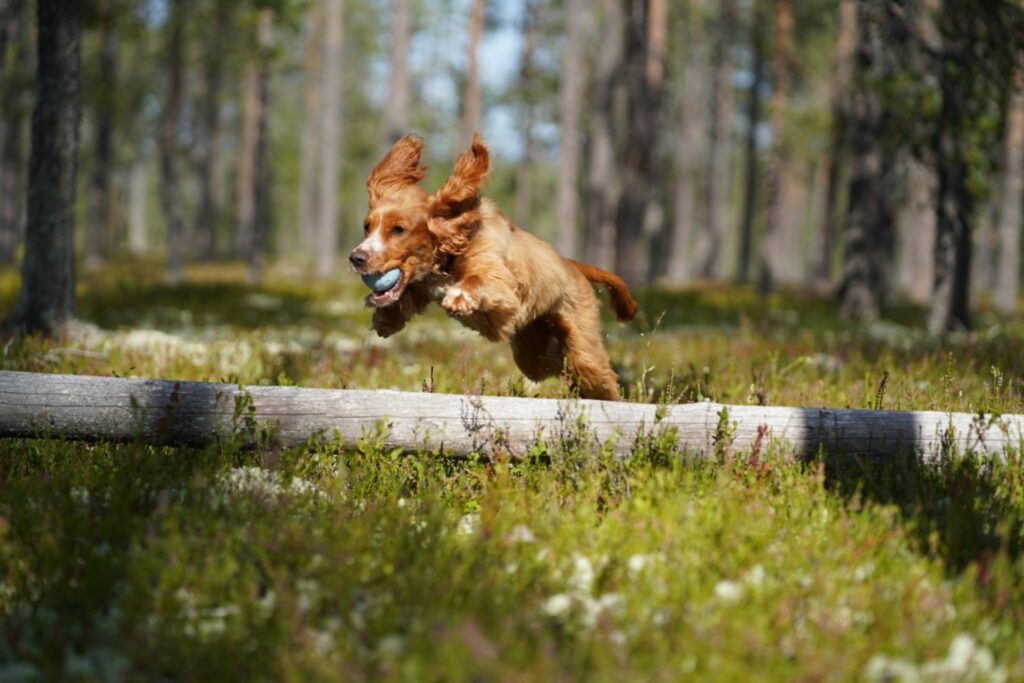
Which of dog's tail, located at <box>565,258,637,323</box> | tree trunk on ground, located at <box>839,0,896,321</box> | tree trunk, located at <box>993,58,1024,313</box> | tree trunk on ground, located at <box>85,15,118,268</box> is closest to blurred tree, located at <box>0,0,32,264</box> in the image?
tree trunk on ground, located at <box>85,15,118,268</box>

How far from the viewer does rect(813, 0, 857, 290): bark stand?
20.3 metres

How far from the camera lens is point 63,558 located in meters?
3.72

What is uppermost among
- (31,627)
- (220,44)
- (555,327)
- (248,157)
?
(220,44)

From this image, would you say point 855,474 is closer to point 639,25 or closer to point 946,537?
point 946,537

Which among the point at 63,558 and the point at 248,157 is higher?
the point at 248,157

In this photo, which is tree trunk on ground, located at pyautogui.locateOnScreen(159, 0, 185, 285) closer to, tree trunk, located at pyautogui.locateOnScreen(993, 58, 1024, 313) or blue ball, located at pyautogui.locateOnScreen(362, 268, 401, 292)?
blue ball, located at pyautogui.locateOnScreen(362, 268, 401, 292)

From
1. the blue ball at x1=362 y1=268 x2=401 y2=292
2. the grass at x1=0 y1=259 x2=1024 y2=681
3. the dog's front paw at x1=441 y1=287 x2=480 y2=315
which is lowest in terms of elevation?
the grass at x1=0 y1=259 x2=1024 y2=681

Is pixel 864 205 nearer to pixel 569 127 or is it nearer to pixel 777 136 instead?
pixel 777 136

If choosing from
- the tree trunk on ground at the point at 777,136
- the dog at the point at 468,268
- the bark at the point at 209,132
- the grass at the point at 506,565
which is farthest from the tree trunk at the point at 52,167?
the bark at the point at 209,132

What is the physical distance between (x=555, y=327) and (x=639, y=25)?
12.2 m

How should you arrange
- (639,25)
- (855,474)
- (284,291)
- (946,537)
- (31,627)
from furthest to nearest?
(284,291) → (639,25) → (855,474) → (946,537) → (31,627)

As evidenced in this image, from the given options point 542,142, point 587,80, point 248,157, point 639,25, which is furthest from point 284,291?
point 542,142

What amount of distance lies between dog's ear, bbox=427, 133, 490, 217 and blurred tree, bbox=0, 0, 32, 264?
12.9 metres

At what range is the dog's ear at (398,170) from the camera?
17.7 feet
